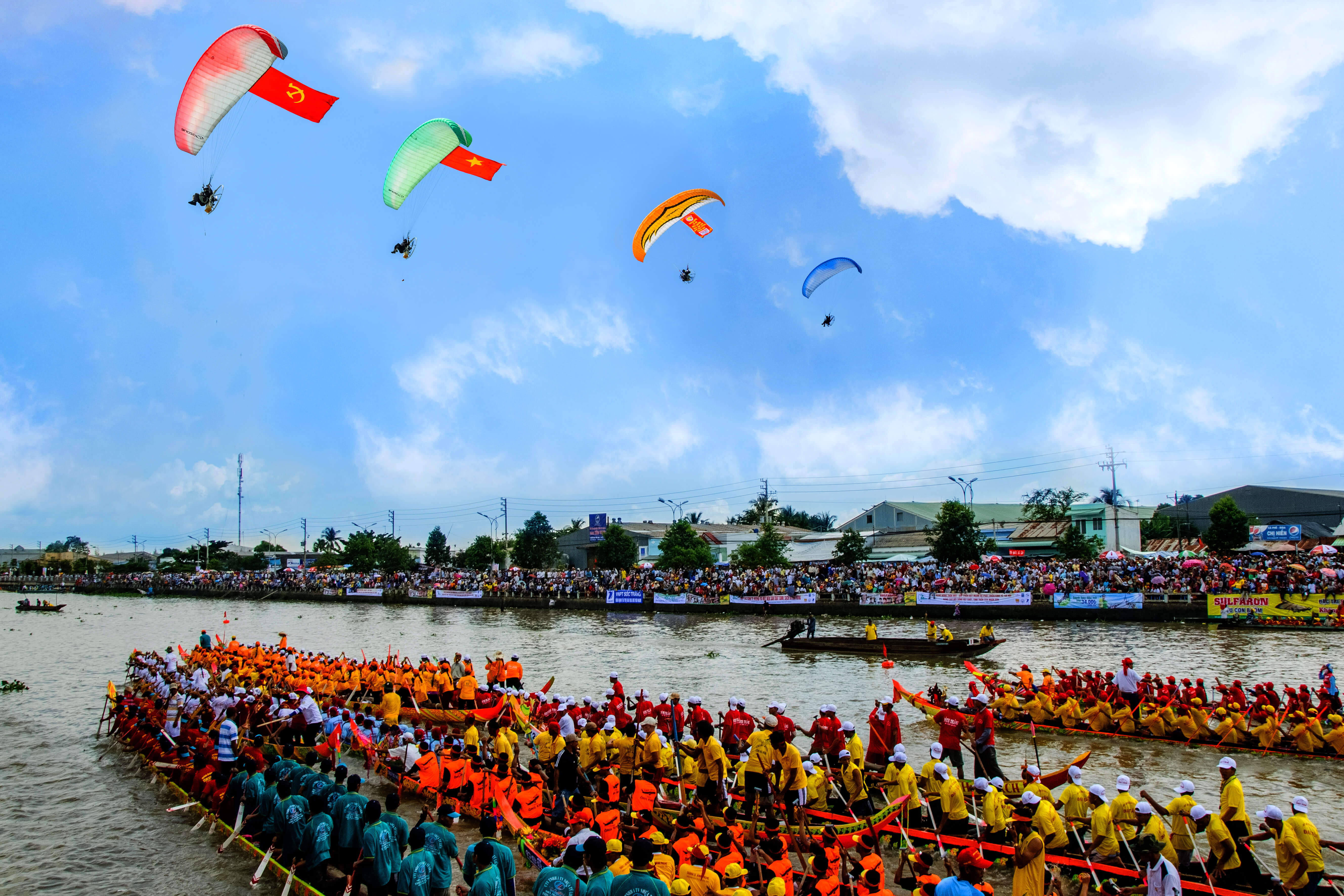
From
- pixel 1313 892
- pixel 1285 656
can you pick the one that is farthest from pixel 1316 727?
pixel 1285 656

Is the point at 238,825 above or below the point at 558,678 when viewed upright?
above

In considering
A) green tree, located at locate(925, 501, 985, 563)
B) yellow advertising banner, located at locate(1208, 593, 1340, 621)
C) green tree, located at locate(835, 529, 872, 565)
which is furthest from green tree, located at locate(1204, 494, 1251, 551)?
yellow advertising banner, located at locate(1208, 593, 1340, 621)

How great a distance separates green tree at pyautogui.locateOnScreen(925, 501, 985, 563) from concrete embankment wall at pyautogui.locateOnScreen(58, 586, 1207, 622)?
1125 cm

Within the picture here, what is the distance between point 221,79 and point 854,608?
35.6m

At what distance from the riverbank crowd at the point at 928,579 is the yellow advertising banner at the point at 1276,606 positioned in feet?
0.54

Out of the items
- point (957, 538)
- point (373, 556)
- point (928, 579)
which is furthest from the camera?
point (373, 556)

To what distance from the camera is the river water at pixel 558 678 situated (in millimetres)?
12453

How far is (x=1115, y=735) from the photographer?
16.4 metres

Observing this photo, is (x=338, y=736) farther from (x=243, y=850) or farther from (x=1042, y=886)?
(x=1042, y=886)

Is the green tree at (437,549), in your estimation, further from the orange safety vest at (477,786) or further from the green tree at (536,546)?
the orange safety vest at (477,786)

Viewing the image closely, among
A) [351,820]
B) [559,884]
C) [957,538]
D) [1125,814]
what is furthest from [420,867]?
[957,538]

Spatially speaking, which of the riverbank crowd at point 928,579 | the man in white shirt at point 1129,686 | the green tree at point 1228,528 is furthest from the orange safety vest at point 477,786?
the green tree at point 1228,528

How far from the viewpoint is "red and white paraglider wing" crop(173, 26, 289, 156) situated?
54.3ft

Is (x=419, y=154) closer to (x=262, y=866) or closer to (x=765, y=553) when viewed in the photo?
(x=262, y=866)
